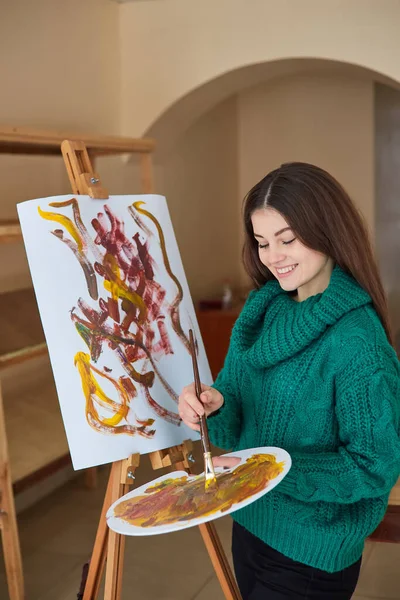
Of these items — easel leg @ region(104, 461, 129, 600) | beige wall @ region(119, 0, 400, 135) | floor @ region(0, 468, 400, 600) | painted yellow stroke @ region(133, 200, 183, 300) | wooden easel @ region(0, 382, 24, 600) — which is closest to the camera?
easel leg @ region(104, 461, 129, 600)

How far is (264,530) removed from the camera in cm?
165

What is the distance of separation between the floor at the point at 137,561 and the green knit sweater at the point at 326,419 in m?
1.36

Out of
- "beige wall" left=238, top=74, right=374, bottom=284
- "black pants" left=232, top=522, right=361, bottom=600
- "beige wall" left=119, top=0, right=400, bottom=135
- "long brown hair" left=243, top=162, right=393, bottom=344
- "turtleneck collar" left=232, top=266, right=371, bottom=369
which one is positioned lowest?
"black pants" left=232, top=522, right=361, bottom=600

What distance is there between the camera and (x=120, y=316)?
84.7 inches

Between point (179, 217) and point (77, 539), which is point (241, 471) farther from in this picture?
point (179, 217)

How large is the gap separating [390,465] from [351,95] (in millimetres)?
4862

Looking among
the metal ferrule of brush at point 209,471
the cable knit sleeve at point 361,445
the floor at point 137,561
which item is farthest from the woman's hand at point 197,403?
the floor at point 137,561

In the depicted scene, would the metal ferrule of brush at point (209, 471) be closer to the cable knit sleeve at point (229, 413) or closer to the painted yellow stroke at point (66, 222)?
the cable knit sleeve at point (229, 413)

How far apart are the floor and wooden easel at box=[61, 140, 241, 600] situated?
2.73 feet

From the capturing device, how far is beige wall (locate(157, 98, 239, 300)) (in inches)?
200

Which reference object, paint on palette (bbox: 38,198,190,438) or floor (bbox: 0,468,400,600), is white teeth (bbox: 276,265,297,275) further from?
floor (bbox: 0,468,400,600)

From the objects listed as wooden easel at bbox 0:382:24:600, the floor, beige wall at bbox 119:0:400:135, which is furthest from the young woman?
beige wall at bbox 119:0:400:135

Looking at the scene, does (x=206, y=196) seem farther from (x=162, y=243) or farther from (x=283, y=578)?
(x=283, y=578)

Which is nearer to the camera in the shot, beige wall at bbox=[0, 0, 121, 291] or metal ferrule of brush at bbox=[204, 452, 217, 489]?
metal ferrule of brush at bbox=[204, 452, 217, 489]
